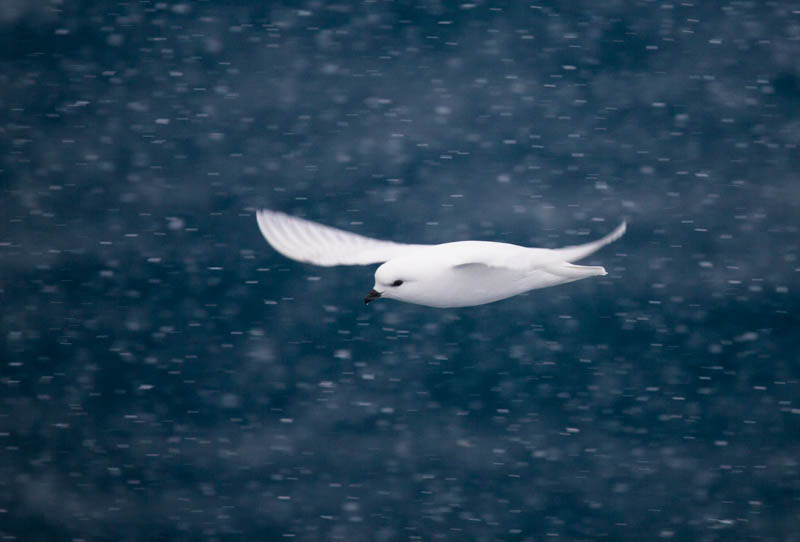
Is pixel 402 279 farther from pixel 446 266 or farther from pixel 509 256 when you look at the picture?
pixel 509 256

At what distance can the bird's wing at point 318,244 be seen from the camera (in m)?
3.55

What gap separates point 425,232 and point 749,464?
5.84ft

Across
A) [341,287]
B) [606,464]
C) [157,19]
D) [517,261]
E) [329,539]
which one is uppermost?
[157,19]

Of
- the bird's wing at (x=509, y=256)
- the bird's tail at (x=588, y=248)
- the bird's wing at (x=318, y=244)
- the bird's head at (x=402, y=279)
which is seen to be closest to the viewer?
the bird's tail at (x=588, y=248)

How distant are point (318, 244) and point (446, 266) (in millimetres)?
529

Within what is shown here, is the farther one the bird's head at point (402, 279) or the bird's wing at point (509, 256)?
the bird's head at point (402, 279)

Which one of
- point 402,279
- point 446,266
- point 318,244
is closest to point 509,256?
point 446,266

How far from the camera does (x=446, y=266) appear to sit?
131 inches

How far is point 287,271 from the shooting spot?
4656 millimetres

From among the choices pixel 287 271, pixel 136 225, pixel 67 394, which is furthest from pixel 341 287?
pixel 67 394

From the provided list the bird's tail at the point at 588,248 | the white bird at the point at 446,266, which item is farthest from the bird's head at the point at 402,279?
the bird's tail at the point at 588,248

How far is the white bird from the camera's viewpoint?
3297mm

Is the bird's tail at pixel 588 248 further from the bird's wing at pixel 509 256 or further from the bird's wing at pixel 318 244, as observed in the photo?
the bird's wing at pixel 318 244

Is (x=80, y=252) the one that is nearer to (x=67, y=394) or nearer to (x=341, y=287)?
(x=67, y=394)
